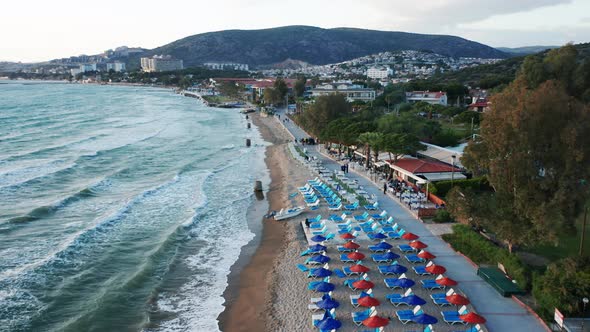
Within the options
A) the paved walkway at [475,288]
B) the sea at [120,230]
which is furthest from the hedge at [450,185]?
the sea at [120,230]

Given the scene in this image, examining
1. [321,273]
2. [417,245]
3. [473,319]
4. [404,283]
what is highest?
[417,245]

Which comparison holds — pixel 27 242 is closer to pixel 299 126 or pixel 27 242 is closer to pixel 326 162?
Answer: pixel 326 162

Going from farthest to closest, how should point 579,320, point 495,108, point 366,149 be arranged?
point 366,149, point 495,108, point 579,320

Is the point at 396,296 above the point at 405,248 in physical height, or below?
below

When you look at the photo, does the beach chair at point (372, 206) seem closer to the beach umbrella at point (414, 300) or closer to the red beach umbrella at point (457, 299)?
the beach umbrella at point (414, 300)

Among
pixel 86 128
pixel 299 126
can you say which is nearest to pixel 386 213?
pixel 299 126

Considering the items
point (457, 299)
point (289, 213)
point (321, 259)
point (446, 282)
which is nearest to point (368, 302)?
point (457, 299)

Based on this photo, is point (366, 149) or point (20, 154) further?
point (20, 154)

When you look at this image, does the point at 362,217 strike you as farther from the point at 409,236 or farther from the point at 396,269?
the point at 396,269
